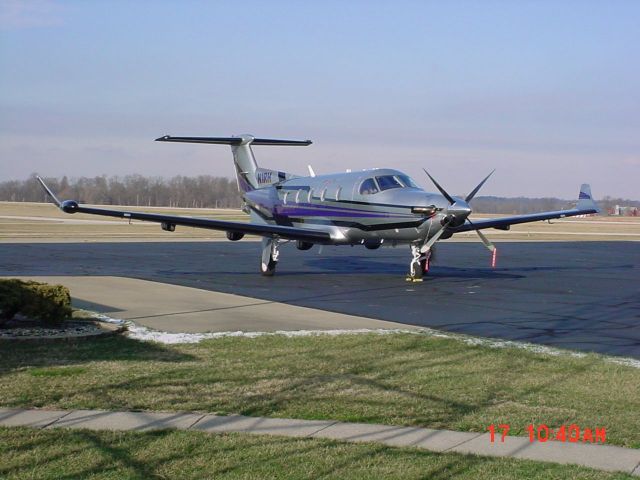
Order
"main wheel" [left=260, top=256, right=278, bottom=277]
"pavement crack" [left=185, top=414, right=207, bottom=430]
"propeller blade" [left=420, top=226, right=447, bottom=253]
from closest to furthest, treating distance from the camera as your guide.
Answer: "pavement crack" [left=185, top=414, right=207, bottom=430]
"propeller blade" [left=420, top=226, right=447, bottom=253]
"main wheel" [left=260, top=256, right=278, bottom=277]

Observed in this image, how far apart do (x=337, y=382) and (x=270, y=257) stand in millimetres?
16588

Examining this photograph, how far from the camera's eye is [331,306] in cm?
1920

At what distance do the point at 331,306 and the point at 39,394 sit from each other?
10.5 meters

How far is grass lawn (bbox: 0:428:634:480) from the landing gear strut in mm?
18946

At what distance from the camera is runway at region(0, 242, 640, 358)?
1672cm

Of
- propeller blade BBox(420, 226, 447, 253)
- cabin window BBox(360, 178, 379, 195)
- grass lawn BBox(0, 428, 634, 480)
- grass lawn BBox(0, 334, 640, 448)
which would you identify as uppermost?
cabin window BBox(360, 178, 379, 195)

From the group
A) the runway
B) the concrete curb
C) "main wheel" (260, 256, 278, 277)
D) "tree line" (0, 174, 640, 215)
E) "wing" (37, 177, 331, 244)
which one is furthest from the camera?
"tree line" (0, 174, 640, 215)

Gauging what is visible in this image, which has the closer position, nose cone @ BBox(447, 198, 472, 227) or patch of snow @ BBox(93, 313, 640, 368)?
patch of snow @ BBox(93, 313, 640, 368)

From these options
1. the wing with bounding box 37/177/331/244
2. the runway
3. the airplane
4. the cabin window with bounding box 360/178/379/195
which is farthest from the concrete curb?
the cabin window with bounding box 360/178/379/195

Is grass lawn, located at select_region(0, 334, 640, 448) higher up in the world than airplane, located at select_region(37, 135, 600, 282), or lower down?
lower down

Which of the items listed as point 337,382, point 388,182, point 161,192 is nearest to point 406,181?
point 388,182

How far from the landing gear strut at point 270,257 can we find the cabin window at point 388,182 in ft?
12.7
